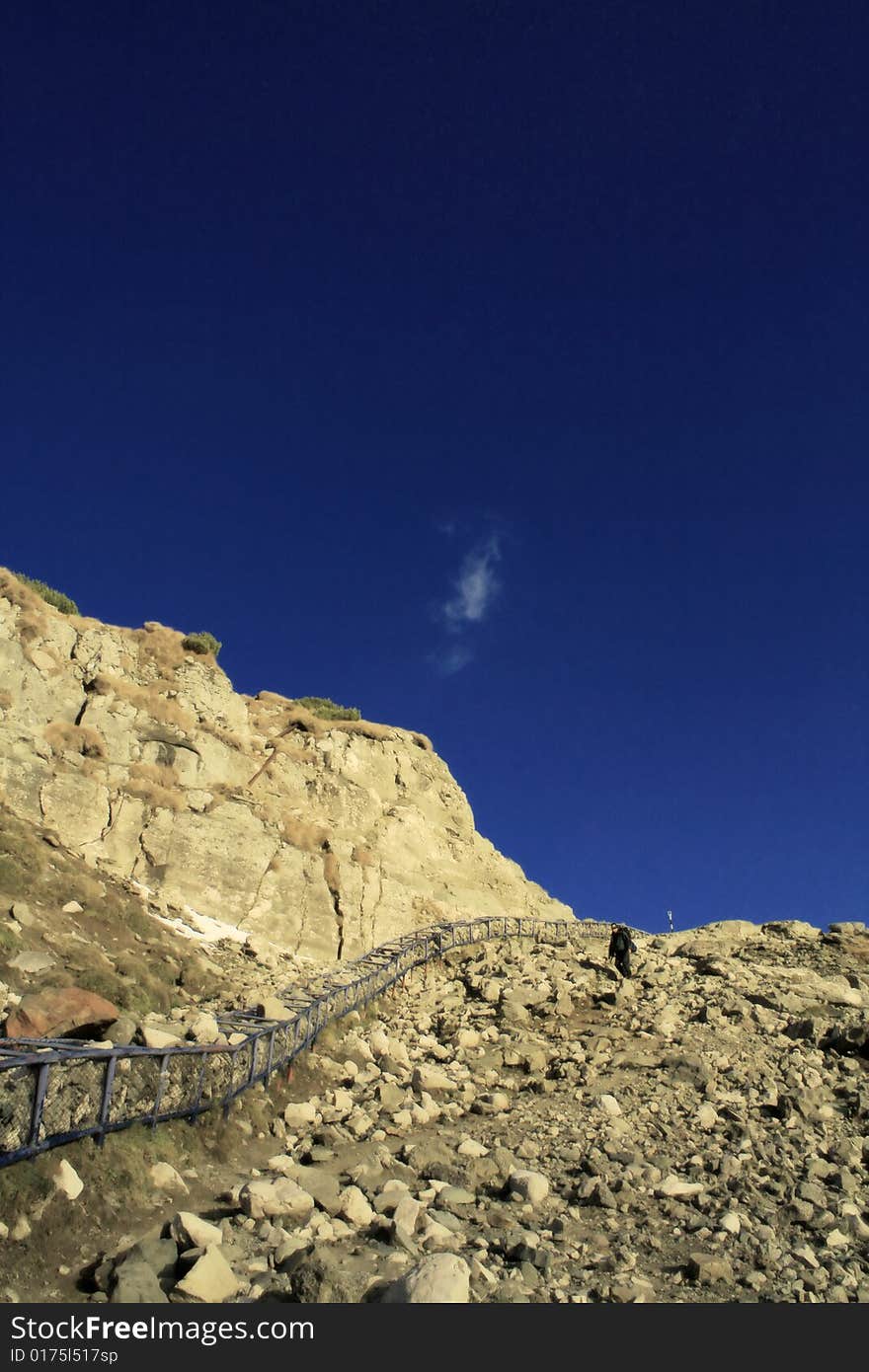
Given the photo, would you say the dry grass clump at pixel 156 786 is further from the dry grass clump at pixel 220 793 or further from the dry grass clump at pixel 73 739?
the dry grass clump at pixel 73 739

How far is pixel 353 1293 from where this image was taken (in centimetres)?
614

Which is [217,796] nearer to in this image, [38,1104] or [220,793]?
[220,793]

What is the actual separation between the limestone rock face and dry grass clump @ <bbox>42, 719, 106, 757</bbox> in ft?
0.19

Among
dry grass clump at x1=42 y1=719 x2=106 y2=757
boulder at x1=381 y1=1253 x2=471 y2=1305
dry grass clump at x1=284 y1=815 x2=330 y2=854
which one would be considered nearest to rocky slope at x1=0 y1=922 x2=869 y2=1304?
boulder at x1=381 y1=1253 x2=471 y2=1305

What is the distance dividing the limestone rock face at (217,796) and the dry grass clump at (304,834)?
0.09 m

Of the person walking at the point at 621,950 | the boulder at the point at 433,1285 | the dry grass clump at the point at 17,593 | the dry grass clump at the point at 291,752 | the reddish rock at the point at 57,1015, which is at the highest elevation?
the dry grass clump at the point at 17,593

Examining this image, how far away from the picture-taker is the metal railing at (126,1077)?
23.8ft

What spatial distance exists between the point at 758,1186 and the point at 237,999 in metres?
12.0

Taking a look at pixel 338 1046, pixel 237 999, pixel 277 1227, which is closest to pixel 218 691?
pixel 237 999

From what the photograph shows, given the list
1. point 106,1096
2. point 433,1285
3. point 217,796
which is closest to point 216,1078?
point 106,1096

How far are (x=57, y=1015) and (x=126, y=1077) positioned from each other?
6.93 ft

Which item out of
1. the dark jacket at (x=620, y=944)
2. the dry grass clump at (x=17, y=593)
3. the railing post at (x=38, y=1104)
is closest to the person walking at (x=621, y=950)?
the dark jacket at (x=620, y=944)

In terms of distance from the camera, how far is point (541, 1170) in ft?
34.5

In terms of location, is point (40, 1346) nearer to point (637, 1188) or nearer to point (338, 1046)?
point (637, 1188)
